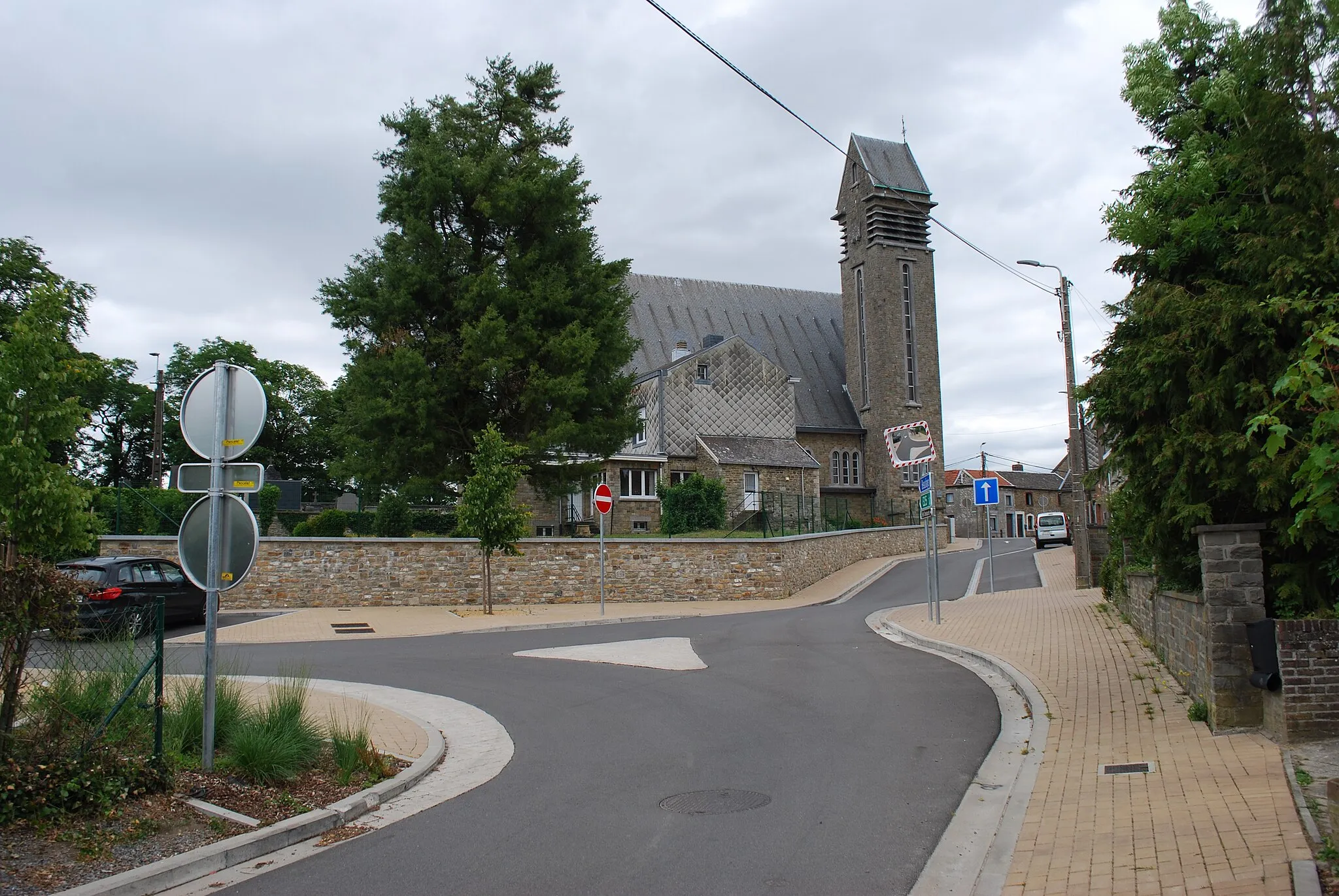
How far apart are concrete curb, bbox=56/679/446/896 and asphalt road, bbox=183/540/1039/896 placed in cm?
34

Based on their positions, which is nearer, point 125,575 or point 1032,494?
point 125,575

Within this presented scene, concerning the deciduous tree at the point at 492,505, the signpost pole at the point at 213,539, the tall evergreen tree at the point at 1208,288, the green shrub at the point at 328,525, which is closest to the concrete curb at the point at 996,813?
the tall evergreen tree at the point at 1208,288

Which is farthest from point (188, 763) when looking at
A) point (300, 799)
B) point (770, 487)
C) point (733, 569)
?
point (770, 487)

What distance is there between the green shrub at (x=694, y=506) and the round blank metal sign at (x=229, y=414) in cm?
2994

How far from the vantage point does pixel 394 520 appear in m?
28.8

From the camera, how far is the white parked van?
46.2 meters

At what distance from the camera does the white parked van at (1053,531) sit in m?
46.2

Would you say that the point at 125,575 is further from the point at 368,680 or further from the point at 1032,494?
the point at 1032,494

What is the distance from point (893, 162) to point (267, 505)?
37.7m

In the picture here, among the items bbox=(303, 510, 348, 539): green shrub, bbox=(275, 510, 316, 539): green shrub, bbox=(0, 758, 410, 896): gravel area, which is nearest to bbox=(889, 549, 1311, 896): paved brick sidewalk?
bbox=(0, 758, 410, 896): gravel area

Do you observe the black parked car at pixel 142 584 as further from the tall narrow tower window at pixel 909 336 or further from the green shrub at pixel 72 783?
the tall narrow tower window at pixel 909 336

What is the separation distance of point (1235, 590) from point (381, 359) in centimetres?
2370

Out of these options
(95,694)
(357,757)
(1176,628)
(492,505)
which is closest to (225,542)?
(95,694)

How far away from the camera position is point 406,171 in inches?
1143
